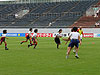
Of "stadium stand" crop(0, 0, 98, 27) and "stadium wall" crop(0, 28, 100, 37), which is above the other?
"stadium stand" crop(0, 0, 98, 27)

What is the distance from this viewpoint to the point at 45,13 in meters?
84.4

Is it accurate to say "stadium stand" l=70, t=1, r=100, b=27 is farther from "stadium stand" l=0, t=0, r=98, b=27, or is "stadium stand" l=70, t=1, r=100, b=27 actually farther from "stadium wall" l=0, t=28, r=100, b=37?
"stadium wall" l=0, t=28, r=100, b=37

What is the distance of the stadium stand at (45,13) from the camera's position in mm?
77850

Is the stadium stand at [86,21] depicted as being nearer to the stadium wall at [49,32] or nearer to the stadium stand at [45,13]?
the stadium stand at [45,13]

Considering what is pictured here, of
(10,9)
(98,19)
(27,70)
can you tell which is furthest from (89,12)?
(27,70)

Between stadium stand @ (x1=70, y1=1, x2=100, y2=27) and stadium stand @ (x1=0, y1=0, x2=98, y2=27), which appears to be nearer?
stadium stand @ (x1=70, y1=1, x2=100, y2=27)

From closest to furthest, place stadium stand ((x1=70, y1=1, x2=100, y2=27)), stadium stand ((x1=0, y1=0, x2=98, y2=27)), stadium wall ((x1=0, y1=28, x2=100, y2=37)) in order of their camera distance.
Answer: stadium wall ((x1=0, y1=28, x2=100, y2=37)) → stadium stand ((x1=70, y1=1, x2=100, y2=27)) → stadium stand ((x1=0, y1=0, x2=98, y2=27))

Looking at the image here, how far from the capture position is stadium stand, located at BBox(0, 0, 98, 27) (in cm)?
7785

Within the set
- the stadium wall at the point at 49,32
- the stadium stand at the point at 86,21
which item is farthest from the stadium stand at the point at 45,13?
the stadium wall at the point at 49,32

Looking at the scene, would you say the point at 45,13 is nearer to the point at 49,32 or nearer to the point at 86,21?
the point at 86,21

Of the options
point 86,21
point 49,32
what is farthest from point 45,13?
point 49,32

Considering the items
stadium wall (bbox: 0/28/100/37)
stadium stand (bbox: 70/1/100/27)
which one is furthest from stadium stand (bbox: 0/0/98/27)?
stadium wall (bbox: 0/28/100/37)

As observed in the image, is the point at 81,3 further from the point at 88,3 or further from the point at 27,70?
the point at 27,70

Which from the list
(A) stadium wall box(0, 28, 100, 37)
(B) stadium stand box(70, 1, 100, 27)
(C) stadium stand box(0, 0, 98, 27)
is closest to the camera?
(A) stadium wall box(0, 28, 100, 37)
